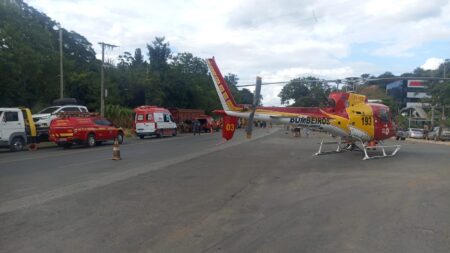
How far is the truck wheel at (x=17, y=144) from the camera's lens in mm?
21828

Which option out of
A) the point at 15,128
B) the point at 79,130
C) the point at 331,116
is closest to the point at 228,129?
the point at 331,116

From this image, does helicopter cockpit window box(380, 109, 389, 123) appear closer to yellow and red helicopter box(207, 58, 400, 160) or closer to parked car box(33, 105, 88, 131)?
yellow and red helicopter box(207, 58, 400, 160)

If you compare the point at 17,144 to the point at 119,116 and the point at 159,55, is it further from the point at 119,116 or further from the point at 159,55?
the point at 159,55

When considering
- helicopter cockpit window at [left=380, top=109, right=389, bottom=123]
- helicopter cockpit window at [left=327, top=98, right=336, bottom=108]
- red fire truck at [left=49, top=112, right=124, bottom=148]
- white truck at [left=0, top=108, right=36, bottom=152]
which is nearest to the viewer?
helicopter cockpit window at [left=327, top=98, right=336, bottom=108]

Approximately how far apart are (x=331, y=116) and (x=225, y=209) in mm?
11980

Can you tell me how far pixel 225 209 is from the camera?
7.78 meters

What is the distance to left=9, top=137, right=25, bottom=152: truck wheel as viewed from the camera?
21828 millimetres

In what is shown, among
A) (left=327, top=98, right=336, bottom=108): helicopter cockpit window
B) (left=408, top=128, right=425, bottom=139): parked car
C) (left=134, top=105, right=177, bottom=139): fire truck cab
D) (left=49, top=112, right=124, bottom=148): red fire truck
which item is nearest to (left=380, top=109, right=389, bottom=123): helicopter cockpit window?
(left=327, top=98, right=336, bottom=108): helicopter cockpit window

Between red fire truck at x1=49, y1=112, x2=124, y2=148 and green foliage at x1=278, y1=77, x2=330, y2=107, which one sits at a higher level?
green foliage at x1=278, y1=77, x2=330, y2=107

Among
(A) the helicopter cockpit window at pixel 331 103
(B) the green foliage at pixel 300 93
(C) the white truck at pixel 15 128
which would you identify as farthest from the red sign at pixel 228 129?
(B) the green foliage at pixel 300 93

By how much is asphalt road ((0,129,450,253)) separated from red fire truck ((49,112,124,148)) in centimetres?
972

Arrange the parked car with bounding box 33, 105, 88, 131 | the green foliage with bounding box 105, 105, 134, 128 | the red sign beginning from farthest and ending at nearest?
the green foliage with bounding box 105, 105, 134, 128 → the parked car with bounding box 33, 105, 88, 131 → the red sign

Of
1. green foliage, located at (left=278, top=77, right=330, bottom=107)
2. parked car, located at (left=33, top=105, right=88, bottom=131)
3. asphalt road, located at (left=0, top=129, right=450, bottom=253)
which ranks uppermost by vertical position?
green foliage, located at (left=278, top=77, right=330, bottom=107)

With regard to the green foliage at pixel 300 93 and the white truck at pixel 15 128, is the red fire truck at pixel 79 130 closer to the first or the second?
the white truck at pixel 15 128
